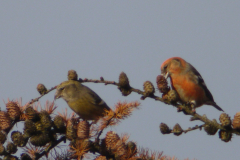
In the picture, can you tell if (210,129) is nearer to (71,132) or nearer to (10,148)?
(71,132)

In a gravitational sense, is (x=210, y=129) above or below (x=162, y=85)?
below

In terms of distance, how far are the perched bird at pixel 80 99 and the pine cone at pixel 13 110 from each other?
5.52ft

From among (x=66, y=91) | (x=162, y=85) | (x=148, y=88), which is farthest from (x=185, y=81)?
(x=148, y=88)

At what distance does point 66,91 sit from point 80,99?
0.34 metres

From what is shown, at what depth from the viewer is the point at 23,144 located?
6.98ft

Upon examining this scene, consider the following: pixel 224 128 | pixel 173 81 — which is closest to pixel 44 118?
pixel 224 128

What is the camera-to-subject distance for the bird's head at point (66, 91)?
411cm

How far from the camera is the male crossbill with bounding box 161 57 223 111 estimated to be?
14.3 ft

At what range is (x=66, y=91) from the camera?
4211 mm

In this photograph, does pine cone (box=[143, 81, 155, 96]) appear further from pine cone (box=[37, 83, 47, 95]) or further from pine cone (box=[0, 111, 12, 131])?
pine cone (box=[0, 111, 12, 131])

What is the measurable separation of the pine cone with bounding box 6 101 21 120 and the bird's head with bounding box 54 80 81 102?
68.9 inches

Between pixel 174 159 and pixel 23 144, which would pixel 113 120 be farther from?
pixel 23 144

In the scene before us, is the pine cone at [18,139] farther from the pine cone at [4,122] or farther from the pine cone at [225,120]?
the pine cone at [225,120]

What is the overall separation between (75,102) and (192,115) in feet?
7.99
